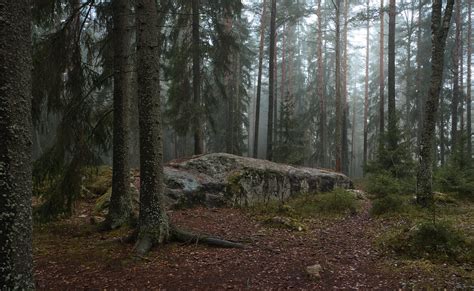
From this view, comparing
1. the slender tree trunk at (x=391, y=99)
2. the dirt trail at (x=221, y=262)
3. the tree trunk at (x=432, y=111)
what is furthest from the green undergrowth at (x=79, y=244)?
the slender tree trunk at (x=391, y=99)

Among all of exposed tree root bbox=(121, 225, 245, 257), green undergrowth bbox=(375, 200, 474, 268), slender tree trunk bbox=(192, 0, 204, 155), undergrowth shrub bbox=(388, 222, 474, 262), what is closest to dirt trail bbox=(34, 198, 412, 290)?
exposed tree root bbox=(121, 225, 245, 257)

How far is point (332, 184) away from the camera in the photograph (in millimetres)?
12125

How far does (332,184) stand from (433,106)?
16.4ft

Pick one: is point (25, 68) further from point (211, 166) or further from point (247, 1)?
point (247, 1)

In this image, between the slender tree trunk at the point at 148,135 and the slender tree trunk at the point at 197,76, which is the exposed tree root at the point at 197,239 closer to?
the slender tree trunk at the point at 148,135

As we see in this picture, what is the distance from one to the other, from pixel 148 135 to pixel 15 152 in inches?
114

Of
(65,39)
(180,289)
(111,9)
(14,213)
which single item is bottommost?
(180,289)

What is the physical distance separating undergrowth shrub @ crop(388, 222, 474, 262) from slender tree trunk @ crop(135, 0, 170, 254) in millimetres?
4129

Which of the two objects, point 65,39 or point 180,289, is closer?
point 180,289

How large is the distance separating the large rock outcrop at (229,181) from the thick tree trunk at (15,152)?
5.92 metres

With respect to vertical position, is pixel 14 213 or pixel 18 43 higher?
pixel 18 43

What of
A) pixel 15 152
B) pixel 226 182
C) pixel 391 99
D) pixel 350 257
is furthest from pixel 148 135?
pixel 391 99

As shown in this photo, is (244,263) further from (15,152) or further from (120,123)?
(120,123)

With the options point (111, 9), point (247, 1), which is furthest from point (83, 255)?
point (247, 1)
